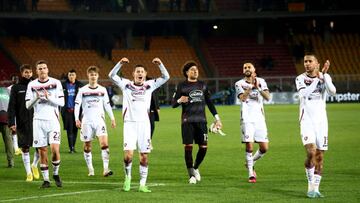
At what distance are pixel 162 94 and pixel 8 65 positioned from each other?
32.7 feet

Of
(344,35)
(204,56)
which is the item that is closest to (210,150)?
(204,56)

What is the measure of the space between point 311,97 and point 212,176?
469cm

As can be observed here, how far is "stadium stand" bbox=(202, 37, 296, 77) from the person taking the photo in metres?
68.3

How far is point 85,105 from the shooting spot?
21594 millimetres

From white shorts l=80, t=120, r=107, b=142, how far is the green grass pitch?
0.83 m

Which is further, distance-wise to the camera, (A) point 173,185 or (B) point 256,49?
(B) point 256,49

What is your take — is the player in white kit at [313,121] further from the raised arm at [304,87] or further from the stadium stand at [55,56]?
the stadium stand at [55,56]

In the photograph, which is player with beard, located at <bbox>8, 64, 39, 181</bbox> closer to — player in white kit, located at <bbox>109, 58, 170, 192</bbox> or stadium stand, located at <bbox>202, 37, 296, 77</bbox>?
player in white kit, located at <bbox>109, 58, 170, 192</bbox>

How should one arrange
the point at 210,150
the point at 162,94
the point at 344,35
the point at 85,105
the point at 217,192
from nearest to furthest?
the point at 217,192
the point at 85,105
the point at 210,150
the point at 162,94
the point at 344,35

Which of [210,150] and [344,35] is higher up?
[344,35]

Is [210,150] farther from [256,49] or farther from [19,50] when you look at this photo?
[256,49]

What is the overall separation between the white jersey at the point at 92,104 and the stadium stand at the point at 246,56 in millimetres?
45976

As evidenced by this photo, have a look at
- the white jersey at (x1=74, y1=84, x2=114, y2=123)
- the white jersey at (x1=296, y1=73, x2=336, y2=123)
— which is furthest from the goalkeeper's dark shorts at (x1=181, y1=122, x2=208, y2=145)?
the white jersey at (x1=296, y1=73, x2=336, y2=123)

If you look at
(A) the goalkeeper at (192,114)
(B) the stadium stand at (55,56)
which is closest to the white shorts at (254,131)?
(A) the goalkeeper at (192,114)
